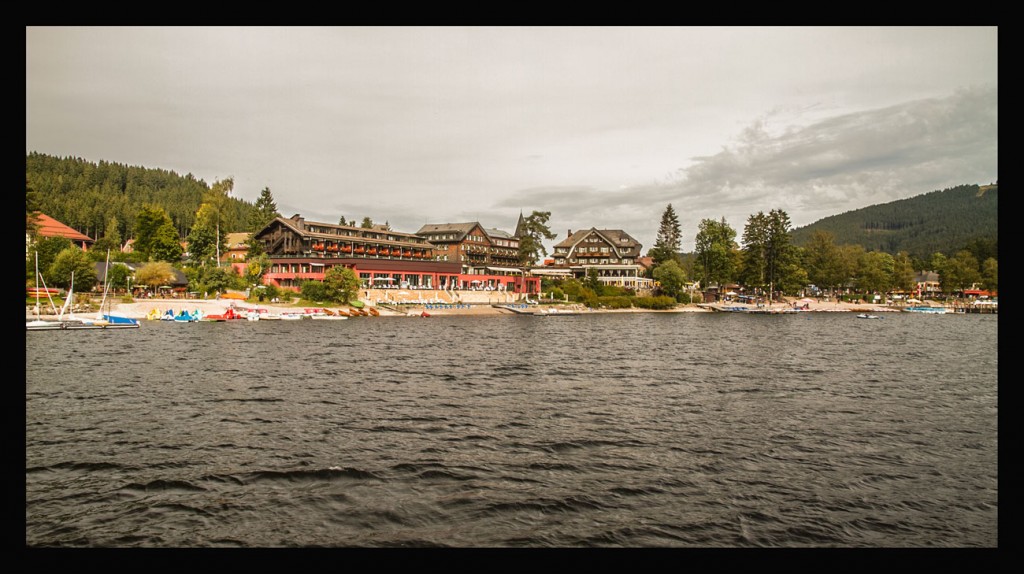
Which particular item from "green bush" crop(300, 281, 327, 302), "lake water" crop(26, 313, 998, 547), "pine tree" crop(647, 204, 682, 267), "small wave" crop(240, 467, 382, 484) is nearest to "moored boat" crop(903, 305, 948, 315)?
"pine tree" crop(647, 204, 682, 267)

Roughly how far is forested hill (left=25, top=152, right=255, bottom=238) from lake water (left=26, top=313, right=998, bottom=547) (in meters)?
87.9

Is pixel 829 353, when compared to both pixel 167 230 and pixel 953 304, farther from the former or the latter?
pixel 953 304

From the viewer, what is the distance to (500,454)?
14.9 metres

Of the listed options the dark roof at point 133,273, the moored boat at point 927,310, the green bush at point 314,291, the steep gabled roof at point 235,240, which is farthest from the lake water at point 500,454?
the moored boat at point 927,310

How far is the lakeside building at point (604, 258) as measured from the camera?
112 m

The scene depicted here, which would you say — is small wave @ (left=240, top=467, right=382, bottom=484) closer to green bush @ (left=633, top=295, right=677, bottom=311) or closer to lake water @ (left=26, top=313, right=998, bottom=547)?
lake water @ (left=26, top=313, right=998, bottom=547)

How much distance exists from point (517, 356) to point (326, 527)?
975 inches

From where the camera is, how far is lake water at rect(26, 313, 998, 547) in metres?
10.7

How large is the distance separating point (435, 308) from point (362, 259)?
43.1ft

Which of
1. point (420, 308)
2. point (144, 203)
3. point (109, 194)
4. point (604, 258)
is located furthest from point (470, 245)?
point (109, 194)

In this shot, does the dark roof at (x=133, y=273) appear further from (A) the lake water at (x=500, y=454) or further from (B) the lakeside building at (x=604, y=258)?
(B) the lakeside building at (x=604, y=258)

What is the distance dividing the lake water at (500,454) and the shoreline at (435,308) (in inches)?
1256

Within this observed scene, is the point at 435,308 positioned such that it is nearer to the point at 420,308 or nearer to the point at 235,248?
the point at 420,308

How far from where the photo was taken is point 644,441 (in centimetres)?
1630
